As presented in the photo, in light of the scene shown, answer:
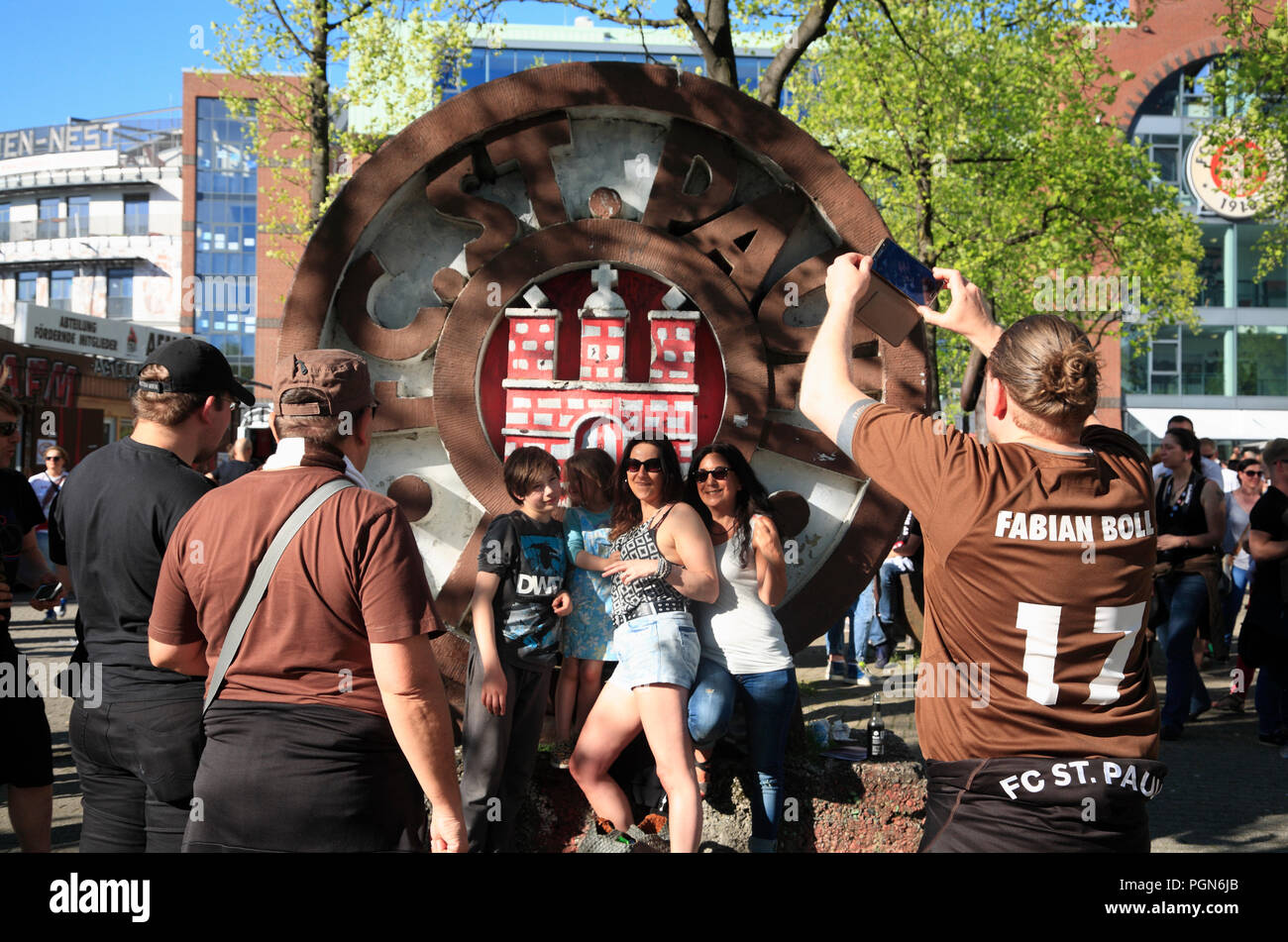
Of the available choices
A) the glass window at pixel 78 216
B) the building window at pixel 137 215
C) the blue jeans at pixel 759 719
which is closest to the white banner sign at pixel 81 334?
the blue jeans at pixel 759 719

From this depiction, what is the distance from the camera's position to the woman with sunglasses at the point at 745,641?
4.00 metres

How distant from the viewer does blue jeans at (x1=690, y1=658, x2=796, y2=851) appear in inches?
156

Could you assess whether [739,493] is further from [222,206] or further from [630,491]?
[222,206]

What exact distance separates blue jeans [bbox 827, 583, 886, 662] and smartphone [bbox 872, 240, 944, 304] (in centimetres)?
632

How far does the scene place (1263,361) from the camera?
32.0m

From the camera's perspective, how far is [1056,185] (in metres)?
13.6

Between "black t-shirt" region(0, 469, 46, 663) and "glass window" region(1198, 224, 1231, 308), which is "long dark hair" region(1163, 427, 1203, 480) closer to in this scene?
"black t-shirt" region(0, 469, 46, 663)

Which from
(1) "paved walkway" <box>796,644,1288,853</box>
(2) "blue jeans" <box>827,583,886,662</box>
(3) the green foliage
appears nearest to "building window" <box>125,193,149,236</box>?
(3) the green foliage

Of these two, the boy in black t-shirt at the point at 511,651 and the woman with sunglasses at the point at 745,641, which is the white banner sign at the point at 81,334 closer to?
the boy in black t-shirt at the point at 511,651

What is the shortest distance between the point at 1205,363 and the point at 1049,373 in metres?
34.7

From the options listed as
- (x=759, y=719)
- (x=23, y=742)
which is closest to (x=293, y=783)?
(x=23, y=742)

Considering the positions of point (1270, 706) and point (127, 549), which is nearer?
Result: point (127, 549)

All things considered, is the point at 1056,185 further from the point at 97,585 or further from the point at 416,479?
the point at 97,585

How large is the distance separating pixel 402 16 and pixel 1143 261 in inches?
420
